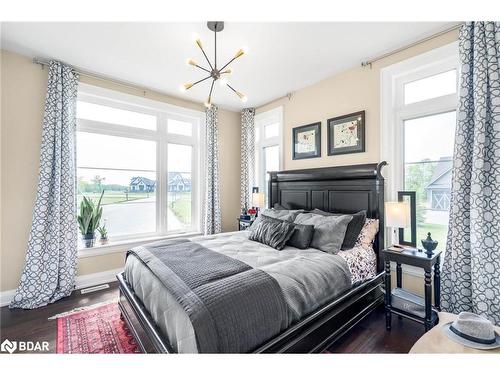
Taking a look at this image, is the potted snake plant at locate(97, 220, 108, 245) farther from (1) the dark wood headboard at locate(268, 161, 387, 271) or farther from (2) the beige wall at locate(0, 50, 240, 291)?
(1) the dark wood headboard at locate(268, 161, 387, 271)

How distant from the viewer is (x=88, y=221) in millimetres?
3100

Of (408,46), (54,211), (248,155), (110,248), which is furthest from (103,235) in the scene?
(408,46)

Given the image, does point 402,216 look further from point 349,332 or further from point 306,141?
point 306,141

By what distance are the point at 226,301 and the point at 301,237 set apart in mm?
1307

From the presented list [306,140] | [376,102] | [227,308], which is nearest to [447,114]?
[376,102]

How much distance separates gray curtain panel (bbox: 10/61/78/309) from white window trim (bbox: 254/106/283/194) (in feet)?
9.47

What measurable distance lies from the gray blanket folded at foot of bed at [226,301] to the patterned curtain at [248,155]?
269 centimetres

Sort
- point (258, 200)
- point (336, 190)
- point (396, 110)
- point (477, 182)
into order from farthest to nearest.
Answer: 1. point (258, 200)
2. point (336, 190)
3. point (396, 110)
4. point (477, 182)

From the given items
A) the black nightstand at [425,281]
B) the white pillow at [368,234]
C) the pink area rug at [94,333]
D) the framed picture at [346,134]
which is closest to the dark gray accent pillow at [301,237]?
the white pillow at [368,234]

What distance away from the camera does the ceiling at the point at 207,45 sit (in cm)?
218

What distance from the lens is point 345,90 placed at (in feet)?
9.95

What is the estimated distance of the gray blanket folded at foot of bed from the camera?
116 centimetres
